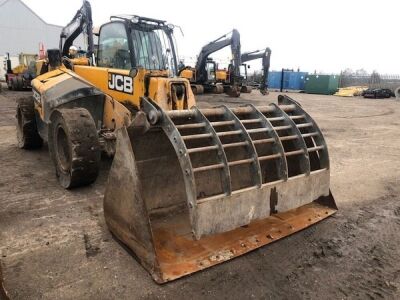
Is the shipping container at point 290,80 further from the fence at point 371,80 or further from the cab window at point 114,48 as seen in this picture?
the cab window at point 114,48

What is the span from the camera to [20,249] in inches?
124

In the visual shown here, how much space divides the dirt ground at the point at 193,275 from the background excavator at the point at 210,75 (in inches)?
645

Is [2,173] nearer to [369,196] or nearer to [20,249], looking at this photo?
[20,249]

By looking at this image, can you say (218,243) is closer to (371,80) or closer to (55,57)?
(55,57)

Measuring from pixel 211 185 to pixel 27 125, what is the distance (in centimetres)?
419

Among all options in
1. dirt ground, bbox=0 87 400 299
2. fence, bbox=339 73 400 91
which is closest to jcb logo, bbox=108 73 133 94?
dirt ground, bbox=0 87 400 299

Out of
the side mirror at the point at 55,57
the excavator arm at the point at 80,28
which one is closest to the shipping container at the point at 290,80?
the excavator arm at the point at 80,28

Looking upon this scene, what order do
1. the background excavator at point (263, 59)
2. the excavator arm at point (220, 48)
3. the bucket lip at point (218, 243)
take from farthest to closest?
the background excavator at point (263, 59) → the excavator arm at point (220, 48) → the bucket lip at point (218, 243)

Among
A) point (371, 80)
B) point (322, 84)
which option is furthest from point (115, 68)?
point (371, 80)

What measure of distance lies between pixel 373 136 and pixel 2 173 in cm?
853

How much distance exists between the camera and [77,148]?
13.8ft


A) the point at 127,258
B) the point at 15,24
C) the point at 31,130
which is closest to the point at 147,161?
the point at 127,258

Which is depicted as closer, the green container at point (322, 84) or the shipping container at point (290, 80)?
the green container at point (322, 84)

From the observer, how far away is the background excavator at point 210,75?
20.6 meters
